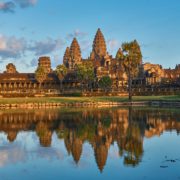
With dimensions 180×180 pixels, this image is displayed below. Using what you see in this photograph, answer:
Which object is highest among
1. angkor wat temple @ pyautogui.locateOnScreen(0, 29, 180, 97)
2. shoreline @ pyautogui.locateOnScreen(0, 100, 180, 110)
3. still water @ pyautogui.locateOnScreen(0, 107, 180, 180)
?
angkor wat temple @ pyautogui.locateOnScreen(0, 29, 180, 97)

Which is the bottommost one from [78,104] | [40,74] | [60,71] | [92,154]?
[92,154]

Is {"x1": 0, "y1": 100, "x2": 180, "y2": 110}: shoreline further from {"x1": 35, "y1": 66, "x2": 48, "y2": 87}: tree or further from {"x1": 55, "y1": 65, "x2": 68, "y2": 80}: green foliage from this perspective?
{"x1": 55, "y1": 65, "x2": 68, "y2": 80}: green foliage

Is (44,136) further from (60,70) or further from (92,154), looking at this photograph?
(60,70)

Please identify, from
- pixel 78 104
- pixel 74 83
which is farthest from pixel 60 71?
pixel 78 104

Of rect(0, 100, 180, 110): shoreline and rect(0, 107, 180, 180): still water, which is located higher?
rect(0, 100, 180, 110): shoreline

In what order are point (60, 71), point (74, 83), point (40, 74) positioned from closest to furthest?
point (40, 74)
point (60, 71)
point (74, 83)

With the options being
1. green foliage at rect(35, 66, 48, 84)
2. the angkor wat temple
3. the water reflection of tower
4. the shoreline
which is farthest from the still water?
green foliage at rect(35, 66, 48, 84)

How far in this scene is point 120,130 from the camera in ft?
98.4

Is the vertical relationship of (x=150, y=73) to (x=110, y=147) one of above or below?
above

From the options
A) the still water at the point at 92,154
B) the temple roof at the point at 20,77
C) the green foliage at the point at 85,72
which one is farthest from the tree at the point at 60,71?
the still water at the point at 92,154

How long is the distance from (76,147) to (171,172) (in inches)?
319

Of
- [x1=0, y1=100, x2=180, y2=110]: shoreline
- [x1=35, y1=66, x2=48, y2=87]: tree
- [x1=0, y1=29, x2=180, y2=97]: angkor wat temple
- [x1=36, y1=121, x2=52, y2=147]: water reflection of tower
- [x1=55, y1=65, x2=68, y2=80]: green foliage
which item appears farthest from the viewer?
[x1=55, y1=65, x2=68, y2=80]: green foliage

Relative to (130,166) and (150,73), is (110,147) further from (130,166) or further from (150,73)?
(150,73)

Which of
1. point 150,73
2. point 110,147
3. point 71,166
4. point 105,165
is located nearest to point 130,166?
point 105,165
